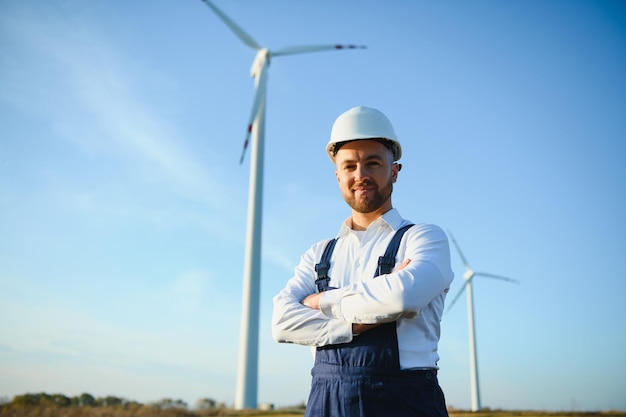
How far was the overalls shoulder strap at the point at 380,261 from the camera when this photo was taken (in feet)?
15.3

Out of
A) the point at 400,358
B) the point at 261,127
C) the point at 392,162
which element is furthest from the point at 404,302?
the point at 261,127

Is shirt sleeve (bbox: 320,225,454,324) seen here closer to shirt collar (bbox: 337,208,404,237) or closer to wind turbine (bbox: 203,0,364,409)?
shirt collar (bbox: 337,208,404,237)

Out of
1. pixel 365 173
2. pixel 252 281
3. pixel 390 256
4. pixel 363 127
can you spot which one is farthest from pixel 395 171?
pixel 252 281

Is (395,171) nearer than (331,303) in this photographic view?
No

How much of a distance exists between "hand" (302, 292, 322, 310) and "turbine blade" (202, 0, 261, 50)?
37.4 m

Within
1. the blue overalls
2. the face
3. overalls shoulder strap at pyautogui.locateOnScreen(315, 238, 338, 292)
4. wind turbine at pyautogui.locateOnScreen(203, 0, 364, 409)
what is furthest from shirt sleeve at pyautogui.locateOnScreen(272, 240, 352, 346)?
wind turbine at pyautogui.locateOnScreen(203, 0, 364, 409)

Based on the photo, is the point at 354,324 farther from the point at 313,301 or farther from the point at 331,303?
the point at 313,301

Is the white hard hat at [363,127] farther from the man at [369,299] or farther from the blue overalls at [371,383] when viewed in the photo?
the blue overalls at [371,383]

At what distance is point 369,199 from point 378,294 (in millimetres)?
934

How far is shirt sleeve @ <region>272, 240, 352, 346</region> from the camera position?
4453mm

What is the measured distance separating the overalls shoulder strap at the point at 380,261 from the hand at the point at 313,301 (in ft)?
0.38

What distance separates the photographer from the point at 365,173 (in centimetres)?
484

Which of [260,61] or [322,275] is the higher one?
[260,61]

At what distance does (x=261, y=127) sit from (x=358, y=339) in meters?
37.6
